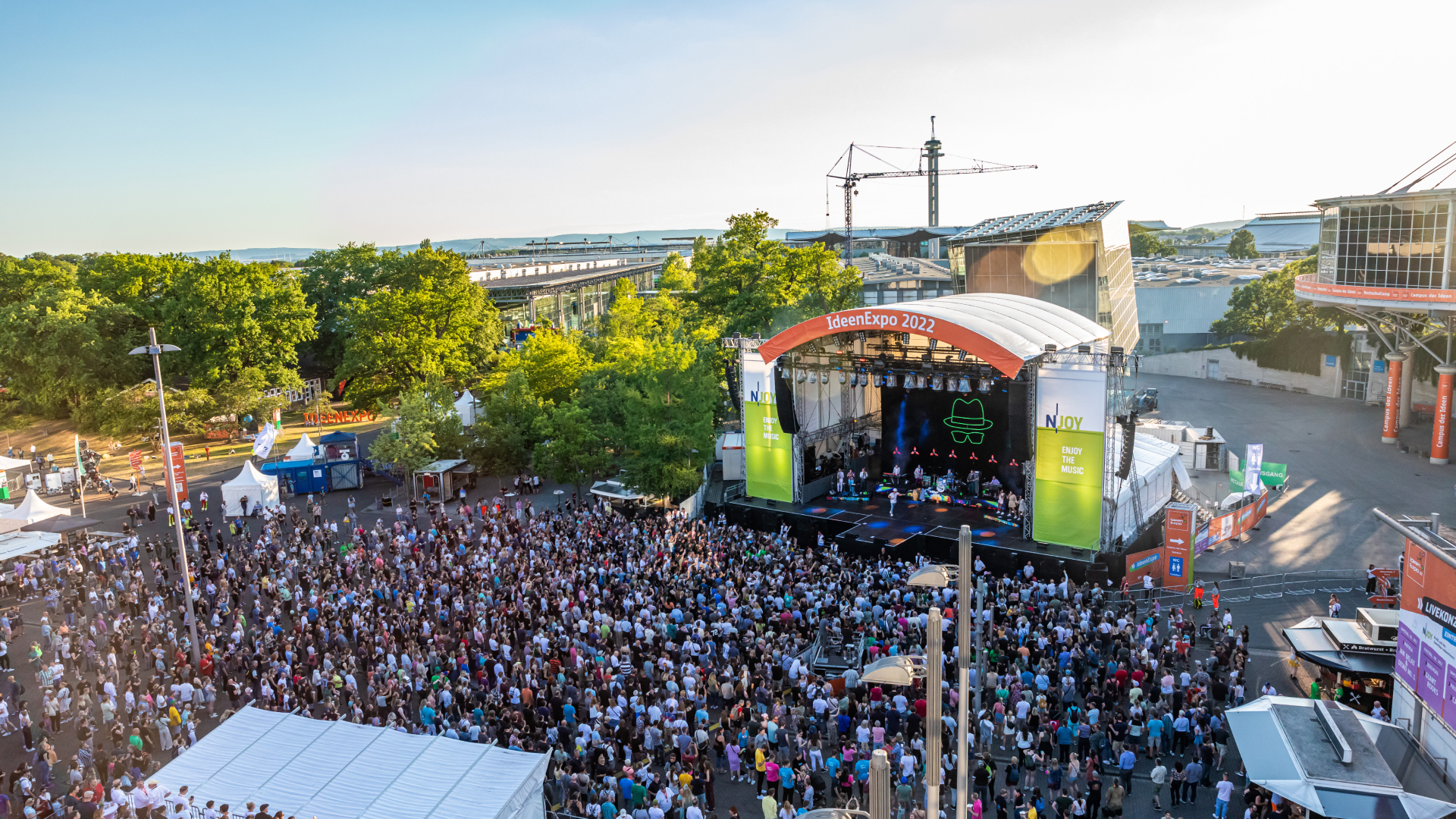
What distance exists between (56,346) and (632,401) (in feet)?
111

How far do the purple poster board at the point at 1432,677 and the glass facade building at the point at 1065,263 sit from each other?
26.3 m

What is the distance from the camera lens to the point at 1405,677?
42.6 ft

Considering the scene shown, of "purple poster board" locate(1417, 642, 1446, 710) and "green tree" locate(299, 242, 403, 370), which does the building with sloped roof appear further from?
"purple poster board" locate(1417, 642, 1446, 710)

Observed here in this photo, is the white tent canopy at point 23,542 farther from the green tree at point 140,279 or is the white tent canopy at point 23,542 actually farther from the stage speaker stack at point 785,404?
the green tree at point 140,279

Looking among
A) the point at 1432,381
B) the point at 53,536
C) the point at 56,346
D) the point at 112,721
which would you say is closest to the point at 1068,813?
the point at 112,721

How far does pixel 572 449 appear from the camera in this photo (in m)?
28.7

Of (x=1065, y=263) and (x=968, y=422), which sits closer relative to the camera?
(x=968, y=422)

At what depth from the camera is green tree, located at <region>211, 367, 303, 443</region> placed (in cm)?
4166

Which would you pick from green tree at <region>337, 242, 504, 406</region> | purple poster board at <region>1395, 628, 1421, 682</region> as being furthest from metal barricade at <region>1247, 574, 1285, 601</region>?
green tree at <region>337, 242, 504, 406</region>

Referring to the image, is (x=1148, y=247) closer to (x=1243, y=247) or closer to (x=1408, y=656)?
(x=1243, y=247)

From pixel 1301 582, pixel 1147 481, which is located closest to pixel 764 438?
pixel 1147 481

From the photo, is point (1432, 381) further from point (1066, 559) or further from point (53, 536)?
point (53, 536)

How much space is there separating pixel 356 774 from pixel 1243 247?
107 metres

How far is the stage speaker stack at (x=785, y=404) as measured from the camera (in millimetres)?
26016
